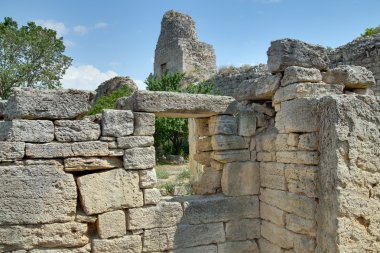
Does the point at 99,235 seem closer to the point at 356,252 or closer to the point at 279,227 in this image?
the point at 279,227

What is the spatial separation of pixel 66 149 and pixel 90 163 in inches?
11.9

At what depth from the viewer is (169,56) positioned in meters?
23.3

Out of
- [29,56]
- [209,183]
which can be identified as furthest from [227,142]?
[29,56]

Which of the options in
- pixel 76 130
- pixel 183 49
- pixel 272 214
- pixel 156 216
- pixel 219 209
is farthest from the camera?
pixel 183 49

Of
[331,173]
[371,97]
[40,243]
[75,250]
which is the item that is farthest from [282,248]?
[40,243]

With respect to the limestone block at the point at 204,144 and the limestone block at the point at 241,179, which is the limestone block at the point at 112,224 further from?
the limestone block at the point at 204,144

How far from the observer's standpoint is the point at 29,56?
1872cm

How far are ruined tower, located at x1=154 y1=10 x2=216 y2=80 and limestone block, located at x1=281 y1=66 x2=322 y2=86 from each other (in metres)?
17.2

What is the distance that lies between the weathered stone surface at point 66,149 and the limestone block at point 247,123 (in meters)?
1.89

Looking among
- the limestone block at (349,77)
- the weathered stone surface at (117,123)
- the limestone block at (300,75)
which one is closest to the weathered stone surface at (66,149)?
the weathered stone surface at (117,123)

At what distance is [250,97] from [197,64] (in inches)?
697

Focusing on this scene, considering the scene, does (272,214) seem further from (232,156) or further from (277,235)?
(232,156)

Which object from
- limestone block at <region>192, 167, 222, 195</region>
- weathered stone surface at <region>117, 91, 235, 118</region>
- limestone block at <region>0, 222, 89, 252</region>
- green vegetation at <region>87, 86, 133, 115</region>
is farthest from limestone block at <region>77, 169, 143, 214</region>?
green vegetation at <region>87, 86, 133, 115</region>

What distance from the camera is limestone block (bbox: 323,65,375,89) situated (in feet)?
14.6
